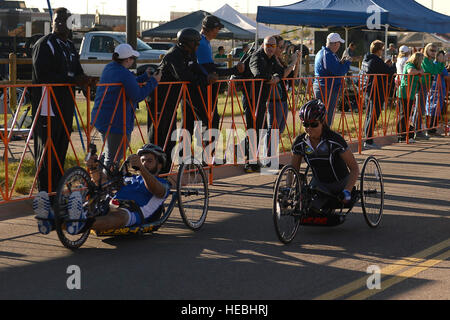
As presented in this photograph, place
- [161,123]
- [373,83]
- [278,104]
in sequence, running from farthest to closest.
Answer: [373,83]
[278,104]
[161,123]

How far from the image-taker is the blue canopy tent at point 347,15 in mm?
19203

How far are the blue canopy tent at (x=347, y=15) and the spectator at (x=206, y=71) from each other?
7270 mm

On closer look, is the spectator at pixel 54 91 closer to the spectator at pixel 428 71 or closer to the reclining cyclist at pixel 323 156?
the reclining cyclist at pixel 323 156

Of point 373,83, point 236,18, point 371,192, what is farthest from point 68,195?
point 236,18

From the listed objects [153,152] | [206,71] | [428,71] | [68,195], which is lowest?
[68,195]

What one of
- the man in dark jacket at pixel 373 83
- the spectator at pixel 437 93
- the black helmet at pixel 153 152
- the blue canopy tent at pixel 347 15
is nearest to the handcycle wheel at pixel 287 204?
the black helmet at pixel 153 152

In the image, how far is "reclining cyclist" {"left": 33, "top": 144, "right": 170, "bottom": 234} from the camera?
280 inches

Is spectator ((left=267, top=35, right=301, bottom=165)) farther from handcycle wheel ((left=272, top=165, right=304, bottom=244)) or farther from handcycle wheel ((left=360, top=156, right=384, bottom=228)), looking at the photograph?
handcycle wheel ((left=272, top=165, right=304, bottom=244))

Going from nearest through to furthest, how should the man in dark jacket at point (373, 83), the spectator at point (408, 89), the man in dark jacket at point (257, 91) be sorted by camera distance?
the man in dark jacket at point (257, 91) → the man in dark jacket at point (373, 83) → the spectator at point (408, 89)

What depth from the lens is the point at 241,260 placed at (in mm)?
7156

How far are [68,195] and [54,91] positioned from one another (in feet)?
6.98

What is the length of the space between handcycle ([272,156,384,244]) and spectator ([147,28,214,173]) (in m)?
2.69

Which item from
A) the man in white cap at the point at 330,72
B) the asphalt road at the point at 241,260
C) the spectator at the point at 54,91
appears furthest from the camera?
the man in white cap at the point at 330,72

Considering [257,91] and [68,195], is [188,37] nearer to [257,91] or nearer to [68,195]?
[257,91]
